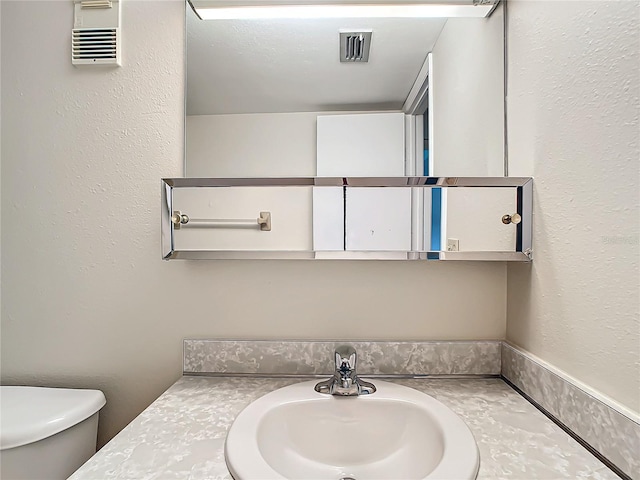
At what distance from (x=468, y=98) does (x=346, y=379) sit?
0.76 m

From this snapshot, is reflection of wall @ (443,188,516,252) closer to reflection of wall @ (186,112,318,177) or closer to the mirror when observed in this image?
the mirror

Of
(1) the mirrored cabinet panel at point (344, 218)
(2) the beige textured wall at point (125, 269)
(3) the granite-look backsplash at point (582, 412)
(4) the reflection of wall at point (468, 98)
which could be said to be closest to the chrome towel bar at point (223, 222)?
(1) the mirrored cabinet panel at point (344, 218)

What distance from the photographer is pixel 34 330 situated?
1135 millimetres

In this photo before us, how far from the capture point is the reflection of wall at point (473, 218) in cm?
99

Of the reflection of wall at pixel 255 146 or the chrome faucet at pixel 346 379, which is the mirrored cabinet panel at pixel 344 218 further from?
the chrome faucet at pixel 346 379

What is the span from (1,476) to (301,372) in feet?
2.22

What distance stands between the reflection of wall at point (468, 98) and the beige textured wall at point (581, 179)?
5 cm

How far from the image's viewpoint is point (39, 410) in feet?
3.11

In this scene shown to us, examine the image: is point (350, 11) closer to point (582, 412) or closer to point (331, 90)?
point (331, 90)

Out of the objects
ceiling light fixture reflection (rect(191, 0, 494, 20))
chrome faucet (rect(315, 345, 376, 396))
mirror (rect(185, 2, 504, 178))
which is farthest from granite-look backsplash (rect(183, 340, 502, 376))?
ceiling light fixture reflection (rect(191, 0, 494, 20))

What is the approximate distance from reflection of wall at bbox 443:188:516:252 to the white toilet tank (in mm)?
974

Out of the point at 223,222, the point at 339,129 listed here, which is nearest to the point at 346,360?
the point at 223,222

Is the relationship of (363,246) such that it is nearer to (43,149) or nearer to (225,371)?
(225,371)

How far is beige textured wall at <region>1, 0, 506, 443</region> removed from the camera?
110cm
